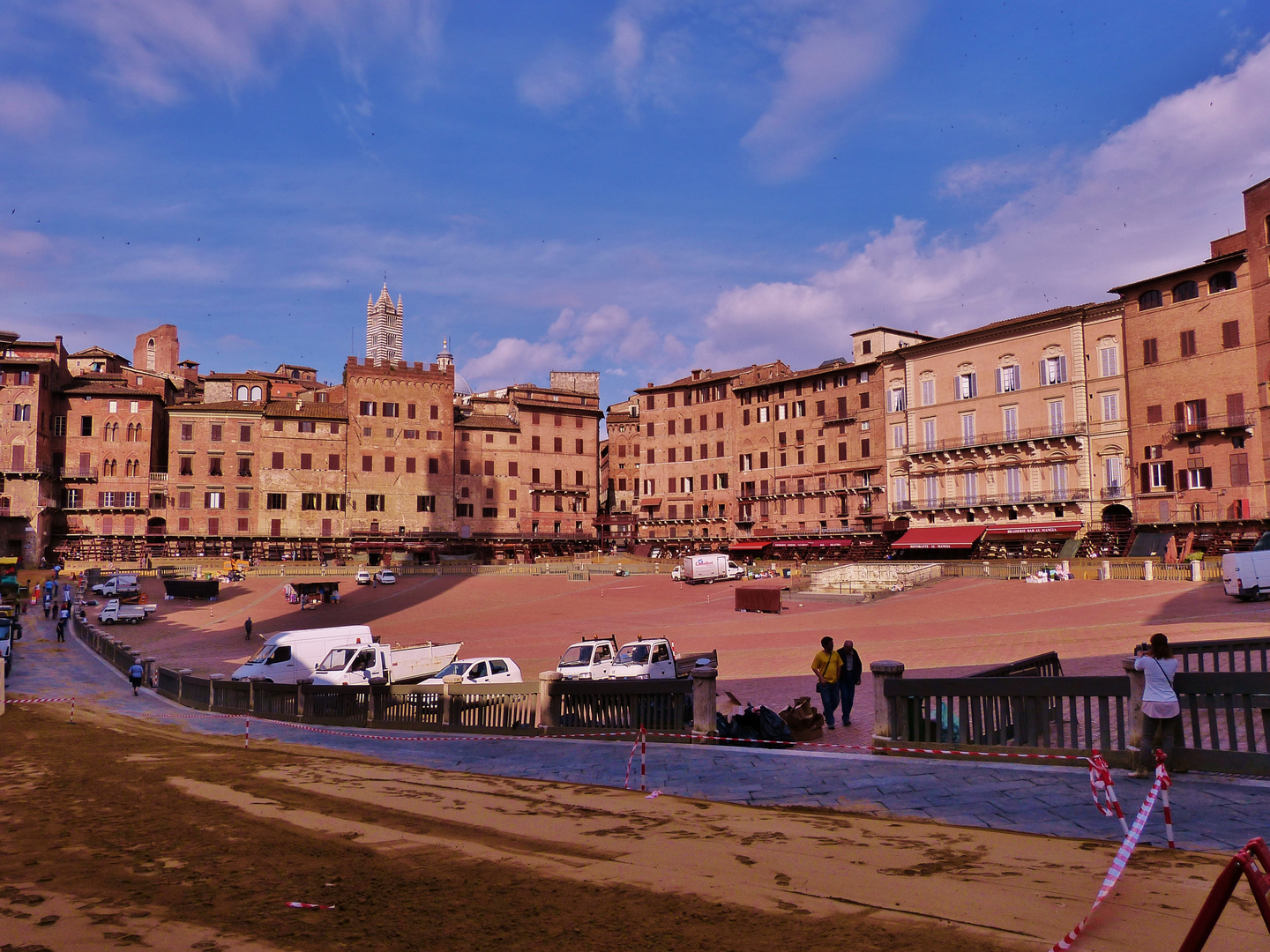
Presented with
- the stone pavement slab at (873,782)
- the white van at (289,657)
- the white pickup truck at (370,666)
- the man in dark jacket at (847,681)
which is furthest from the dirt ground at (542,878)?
the white van at (289,657)

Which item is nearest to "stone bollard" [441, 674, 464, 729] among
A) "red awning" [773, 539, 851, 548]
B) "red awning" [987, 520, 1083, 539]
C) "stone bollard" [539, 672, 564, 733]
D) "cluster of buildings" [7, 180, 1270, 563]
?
"stone bollard" [539, 672, 564, 733]

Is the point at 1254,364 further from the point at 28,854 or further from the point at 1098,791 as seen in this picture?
the point at 28,854

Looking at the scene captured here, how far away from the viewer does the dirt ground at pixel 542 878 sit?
198 inches

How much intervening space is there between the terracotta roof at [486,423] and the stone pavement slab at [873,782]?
6716 cm

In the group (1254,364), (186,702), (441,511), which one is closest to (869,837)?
(186,702)

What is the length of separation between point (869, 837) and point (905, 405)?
205 feet

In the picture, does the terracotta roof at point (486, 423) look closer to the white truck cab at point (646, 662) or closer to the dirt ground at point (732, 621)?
the dirt ground at point (732, 621)

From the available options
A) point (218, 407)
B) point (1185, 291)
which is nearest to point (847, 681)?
point (1185, 291)

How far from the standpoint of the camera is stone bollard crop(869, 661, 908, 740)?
10.3 metres

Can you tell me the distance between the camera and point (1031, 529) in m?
56.0

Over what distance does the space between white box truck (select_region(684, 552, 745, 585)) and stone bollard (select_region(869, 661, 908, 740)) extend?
4432 cm

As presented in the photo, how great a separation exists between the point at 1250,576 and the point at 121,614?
4747 centimetres

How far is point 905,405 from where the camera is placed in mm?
65812

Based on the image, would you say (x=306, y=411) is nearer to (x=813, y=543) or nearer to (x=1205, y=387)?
(x=813, y=543)
